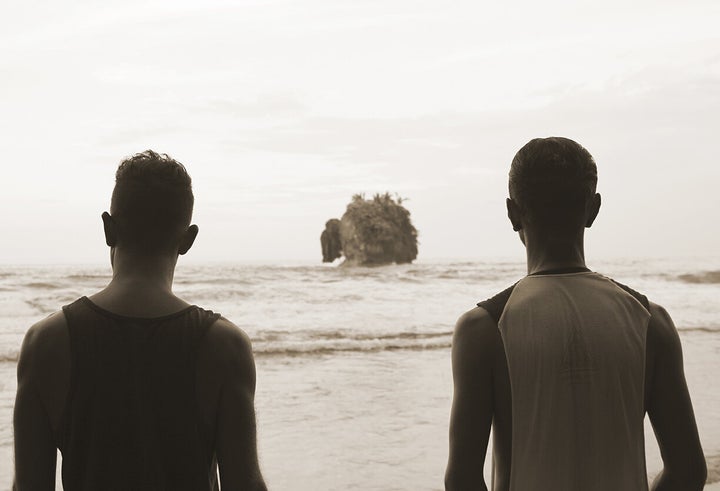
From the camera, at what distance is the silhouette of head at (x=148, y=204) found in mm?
1977

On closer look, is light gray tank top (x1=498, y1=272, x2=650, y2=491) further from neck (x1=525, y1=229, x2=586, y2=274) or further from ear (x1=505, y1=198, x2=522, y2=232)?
ear (x1=505, y1=198, x2=522, y2=232)

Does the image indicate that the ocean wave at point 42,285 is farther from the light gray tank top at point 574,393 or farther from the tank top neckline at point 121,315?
the light gray tank top at point 574,393

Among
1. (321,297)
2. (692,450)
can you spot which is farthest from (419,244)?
(692,450)

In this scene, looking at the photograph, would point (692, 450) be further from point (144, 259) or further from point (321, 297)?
point (321, 297)

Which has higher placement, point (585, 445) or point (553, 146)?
point (553, 146)

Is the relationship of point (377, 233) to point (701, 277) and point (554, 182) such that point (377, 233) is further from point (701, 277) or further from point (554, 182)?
point (554, 182)

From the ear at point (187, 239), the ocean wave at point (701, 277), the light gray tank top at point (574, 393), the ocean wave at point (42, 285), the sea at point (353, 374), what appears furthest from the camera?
the ocean wave at point (701, 277)

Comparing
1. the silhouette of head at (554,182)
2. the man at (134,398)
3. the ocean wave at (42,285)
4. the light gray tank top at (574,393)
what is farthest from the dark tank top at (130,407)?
the ocean wave at (42,285)

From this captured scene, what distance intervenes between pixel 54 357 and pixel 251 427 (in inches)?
18.8

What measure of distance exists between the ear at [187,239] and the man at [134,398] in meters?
0.17

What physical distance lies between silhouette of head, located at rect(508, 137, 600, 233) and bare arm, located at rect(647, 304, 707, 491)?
30 centimetres

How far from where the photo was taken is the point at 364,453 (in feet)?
18.4

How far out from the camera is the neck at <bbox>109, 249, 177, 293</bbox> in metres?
1.96

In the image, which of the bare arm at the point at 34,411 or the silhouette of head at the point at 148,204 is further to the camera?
the silhouette of head at the point at 148,204
